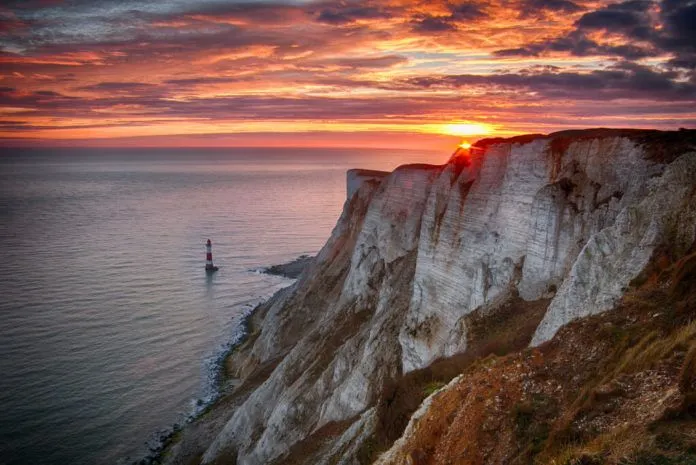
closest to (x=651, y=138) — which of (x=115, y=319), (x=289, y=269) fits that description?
(x=115, y=319)

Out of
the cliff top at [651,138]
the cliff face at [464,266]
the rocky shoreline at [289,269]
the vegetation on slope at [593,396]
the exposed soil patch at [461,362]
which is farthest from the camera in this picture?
the rocky shoreline at [289,269]

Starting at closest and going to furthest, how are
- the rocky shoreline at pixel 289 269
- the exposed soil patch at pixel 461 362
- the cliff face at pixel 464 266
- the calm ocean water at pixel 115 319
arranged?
the cliff face at pixel 464 266 < the exposed soil patch at pixel 461 362 < the calm ocean water at pixel 115 319 < the rocky shoreline at pixel 289 269

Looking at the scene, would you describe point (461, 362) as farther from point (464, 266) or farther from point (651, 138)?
point (651, 138)

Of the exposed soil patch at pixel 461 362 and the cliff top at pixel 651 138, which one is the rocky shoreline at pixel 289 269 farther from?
the cliff top at pixel 651 138

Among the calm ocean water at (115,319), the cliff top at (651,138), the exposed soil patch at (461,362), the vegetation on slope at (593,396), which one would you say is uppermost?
the cliff top at (651,138)

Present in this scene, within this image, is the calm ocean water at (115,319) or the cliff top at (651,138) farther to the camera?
the calm ocean water at (115,319)

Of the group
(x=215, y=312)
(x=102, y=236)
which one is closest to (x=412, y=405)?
(x=215, y=312)

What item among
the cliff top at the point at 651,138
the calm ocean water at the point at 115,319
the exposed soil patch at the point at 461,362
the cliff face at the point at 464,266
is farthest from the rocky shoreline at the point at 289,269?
the cliff top at the point at 651,138

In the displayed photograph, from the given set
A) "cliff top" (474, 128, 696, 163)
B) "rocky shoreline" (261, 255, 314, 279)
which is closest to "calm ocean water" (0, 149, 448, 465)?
"rocky shoreline" (261, 255, 314, 279)

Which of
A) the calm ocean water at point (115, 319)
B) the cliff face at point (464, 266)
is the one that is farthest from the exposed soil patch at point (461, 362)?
the calm ocean water at point (115, 319)

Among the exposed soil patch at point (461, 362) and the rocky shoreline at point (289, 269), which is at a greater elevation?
the exposed soil patch at point (461, 362)

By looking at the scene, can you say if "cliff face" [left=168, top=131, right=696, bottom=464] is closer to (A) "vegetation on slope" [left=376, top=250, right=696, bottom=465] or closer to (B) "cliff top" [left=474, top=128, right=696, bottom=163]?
Result: (B) "cliff top" [left=474, top=128, right=696, bottom=163]
